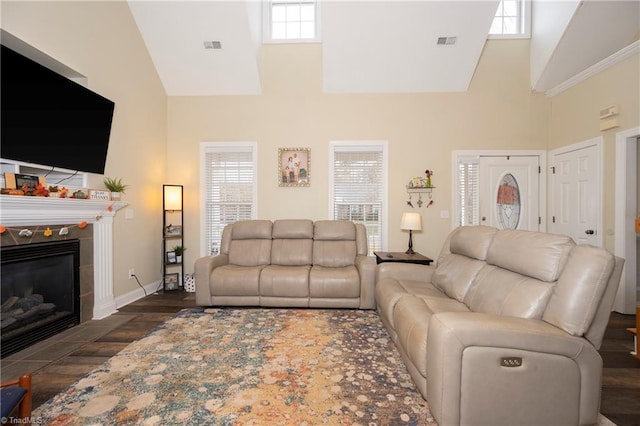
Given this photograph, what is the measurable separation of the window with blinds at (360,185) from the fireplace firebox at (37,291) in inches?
126

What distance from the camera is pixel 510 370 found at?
1.39 metres

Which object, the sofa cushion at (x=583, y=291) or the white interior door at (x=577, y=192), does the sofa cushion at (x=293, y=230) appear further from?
the white interior door at (x=577, y=192)

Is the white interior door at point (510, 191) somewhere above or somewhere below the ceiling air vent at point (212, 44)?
below

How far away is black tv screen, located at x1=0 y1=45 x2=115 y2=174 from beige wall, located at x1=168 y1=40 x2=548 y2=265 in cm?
149

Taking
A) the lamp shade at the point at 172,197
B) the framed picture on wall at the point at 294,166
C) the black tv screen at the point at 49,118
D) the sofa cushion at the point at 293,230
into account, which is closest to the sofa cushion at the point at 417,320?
the sofa cushion at the point at 293,230

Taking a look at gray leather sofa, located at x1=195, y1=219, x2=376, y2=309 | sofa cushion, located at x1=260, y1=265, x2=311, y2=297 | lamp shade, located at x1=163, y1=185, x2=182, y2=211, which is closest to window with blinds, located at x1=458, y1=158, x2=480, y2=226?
gray leather sofa, located at x1=195, y1=219, x2=376, y2=309

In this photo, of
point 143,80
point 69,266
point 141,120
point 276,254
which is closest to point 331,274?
point 276,254

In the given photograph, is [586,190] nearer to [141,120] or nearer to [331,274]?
[331,274]

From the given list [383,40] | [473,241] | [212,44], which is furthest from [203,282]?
[383,40]

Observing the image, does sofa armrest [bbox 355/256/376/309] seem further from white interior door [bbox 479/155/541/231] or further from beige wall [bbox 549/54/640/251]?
beige wall [bbox 549/54/640/251]

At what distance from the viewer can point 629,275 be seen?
10.6 ft

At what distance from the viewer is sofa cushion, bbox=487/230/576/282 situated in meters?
1.67

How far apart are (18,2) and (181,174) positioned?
246cm

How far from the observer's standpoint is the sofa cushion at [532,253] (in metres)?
1.67
